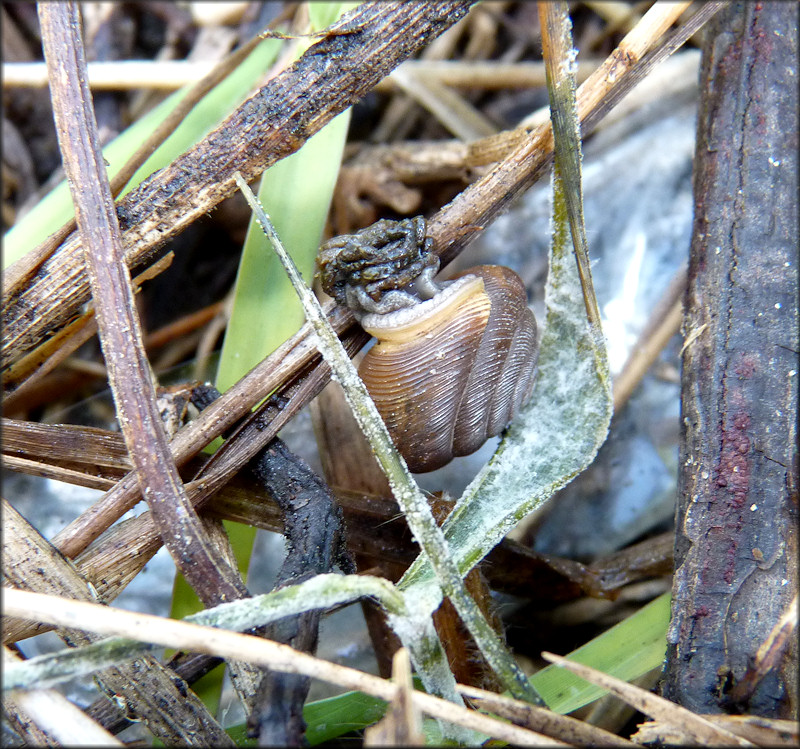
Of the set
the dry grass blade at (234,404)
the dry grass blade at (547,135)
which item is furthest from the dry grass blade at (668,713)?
the dry grass blade at (547,135)

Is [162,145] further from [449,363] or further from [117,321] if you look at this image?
[449,363]

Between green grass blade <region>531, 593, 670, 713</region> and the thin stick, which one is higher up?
the thin stick

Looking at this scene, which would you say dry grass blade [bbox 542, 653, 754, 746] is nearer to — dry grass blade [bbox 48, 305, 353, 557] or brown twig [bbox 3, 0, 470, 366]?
dry grass blade [bbox 48, 305, 353, 557]

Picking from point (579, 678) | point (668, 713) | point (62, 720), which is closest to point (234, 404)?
point (62, 720)

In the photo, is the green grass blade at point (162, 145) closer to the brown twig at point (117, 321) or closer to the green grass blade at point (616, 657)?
the brown twig at point (117, 321)

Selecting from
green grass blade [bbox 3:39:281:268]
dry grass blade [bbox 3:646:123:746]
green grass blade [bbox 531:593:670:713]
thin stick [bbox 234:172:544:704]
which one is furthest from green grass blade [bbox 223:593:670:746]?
green grass blade [bbox 3:39:281:268]

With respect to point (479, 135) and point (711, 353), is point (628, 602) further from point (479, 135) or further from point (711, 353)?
point (479, 135)
